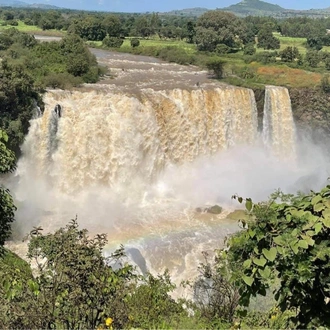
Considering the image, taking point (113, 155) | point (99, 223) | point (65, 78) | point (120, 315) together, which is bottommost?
point (99, 223)

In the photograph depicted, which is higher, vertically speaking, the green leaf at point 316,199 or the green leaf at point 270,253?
the green leaf at point 316,199

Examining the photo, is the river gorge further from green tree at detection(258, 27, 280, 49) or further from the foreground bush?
green tree at detection(258, 27, 280, 49)

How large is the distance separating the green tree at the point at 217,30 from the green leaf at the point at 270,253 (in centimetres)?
4341

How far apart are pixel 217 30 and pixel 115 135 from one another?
32.4m

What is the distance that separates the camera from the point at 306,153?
2678 centimetres

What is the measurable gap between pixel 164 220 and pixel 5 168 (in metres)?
12.1

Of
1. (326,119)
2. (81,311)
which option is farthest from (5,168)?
(326,119)

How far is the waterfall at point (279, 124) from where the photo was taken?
25.7 meters

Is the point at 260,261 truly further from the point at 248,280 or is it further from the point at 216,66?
the point at 216,66

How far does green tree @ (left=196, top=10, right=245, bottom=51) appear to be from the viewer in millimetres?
45281

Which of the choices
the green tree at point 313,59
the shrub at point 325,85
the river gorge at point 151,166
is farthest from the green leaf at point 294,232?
the green tree at point 313,59

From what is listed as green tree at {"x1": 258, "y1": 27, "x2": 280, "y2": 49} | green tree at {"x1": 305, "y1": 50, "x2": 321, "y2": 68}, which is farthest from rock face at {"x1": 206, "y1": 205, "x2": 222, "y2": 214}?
green tree at {"x1": 258, "y1": 27, "x2": 280, "y2": 49}

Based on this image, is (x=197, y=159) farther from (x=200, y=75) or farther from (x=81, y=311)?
(x=81, y=311)

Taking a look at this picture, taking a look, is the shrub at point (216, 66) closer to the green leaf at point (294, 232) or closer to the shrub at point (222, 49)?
the shrub at point (222, 49)
